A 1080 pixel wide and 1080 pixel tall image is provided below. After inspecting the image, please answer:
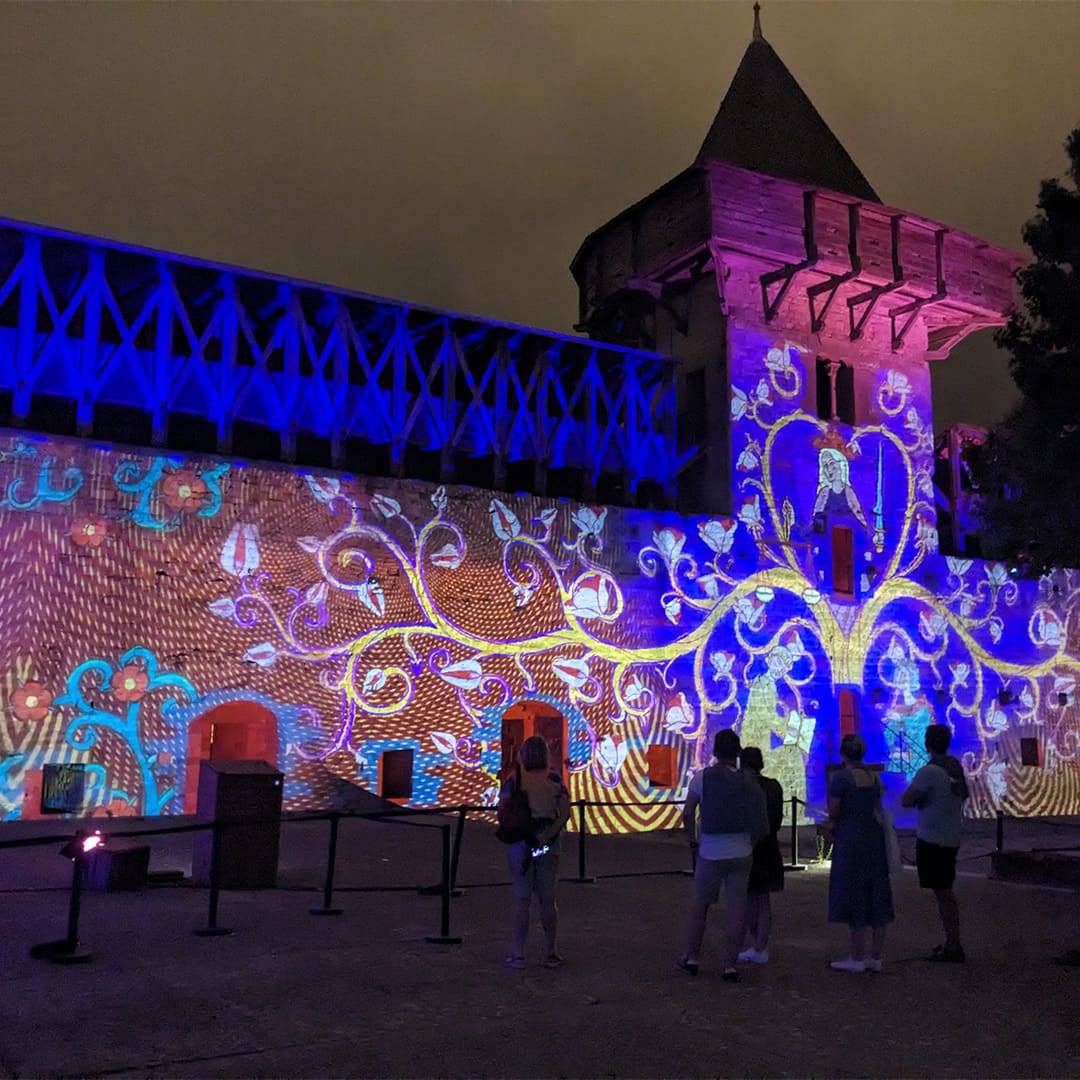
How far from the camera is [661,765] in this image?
20.4m

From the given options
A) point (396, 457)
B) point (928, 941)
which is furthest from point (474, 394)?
point (928, 941)

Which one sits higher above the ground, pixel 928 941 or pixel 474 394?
pixel 474 394

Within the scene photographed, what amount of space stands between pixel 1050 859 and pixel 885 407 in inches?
569

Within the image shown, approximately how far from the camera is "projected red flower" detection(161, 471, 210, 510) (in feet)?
54.2

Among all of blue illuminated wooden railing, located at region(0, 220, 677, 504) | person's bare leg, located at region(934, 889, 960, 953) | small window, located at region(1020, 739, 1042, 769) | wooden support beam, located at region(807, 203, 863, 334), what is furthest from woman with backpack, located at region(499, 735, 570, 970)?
small window, located at region(1020, 739, 1042, 769)

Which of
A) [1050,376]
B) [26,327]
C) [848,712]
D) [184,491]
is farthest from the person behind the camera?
[848,712]

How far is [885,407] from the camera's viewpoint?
24.7 m

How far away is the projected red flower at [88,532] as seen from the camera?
15758 millimetres

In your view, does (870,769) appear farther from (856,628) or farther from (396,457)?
(856,628)

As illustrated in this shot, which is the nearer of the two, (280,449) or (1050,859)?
(1050,859)

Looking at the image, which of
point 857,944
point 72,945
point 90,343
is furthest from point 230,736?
point 857,944

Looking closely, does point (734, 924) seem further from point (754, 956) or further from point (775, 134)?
point (775, 134)

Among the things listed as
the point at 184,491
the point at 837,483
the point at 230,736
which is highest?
the point at 837,483

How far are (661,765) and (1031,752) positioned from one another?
10.3 metres
